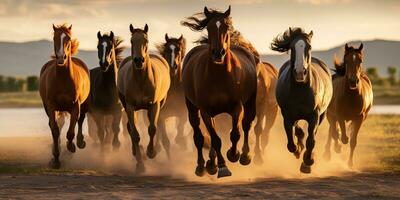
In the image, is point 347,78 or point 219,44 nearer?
point 219,44

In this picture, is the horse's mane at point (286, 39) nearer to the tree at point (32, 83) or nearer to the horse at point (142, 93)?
the horse at point (142, 93)

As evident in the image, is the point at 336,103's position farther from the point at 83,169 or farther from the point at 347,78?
the point at 83,169

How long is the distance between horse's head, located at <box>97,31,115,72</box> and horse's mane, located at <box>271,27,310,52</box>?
11.3 ft

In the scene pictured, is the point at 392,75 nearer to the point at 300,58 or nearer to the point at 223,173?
the point at 300,58

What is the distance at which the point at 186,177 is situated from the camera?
13.5 metres

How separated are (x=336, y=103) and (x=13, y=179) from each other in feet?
22.8

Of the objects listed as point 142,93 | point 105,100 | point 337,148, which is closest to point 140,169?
point 142,93

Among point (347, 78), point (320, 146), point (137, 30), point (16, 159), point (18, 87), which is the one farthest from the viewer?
point (18, 87)

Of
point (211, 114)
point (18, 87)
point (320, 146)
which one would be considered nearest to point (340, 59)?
point (320, 146)

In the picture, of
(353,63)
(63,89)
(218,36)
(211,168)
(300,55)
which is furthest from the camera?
(353,63)

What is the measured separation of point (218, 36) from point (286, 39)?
7.14 feet

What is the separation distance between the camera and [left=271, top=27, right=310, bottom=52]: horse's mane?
1290 centimetres

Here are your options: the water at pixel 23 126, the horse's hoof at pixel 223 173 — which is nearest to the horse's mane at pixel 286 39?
the horse's hoof at pixel 223 173

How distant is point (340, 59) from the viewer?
17719 mm
